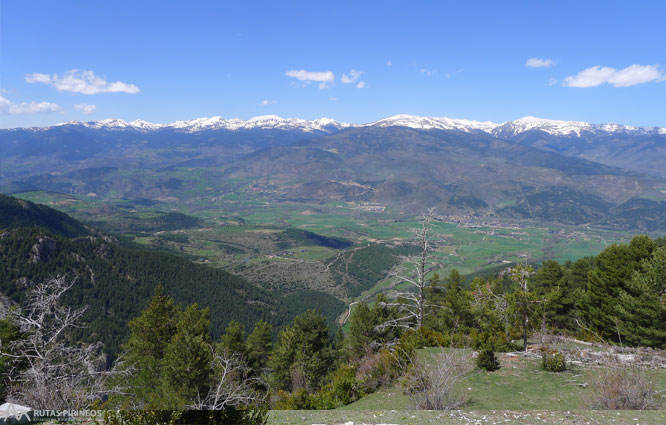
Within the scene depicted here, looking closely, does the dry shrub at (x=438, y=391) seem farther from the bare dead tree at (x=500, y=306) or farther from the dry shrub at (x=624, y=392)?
the bare dead tree at (x=500, y=306)

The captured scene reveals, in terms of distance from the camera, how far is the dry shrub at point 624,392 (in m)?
10.6

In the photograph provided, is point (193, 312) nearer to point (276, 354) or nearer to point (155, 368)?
point (155, 368)

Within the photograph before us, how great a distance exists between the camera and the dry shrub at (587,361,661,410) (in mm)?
10617

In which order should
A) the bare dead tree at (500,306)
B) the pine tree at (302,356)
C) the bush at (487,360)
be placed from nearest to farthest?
the bush at (487,360)
the bare dead tree at (500,306)
the pine tree at (302,356)

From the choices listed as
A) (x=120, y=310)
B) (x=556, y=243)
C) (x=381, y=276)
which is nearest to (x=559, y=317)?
(x=120, y=310)

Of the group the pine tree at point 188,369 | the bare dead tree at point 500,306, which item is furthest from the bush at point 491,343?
the pine tree at point 188,369

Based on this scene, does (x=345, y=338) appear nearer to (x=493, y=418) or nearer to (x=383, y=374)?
(x=383, y=374)

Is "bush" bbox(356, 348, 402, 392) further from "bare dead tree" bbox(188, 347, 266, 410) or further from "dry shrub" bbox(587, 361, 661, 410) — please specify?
"dry shrub" bbox(587, 361, 661, 410)

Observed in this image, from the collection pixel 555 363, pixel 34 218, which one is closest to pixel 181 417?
pixel 555 363

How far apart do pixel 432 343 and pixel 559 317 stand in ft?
56.1

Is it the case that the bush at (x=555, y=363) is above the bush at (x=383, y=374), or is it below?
above

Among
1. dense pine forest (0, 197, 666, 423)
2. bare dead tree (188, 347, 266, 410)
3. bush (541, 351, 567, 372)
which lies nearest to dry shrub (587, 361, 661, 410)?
dense pine forest (0, 197, 666, 423)

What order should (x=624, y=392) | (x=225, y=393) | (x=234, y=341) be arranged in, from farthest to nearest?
(x=234, y=341), (x=225, y=393), (x=624, y=392)

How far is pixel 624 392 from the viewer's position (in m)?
10.7
